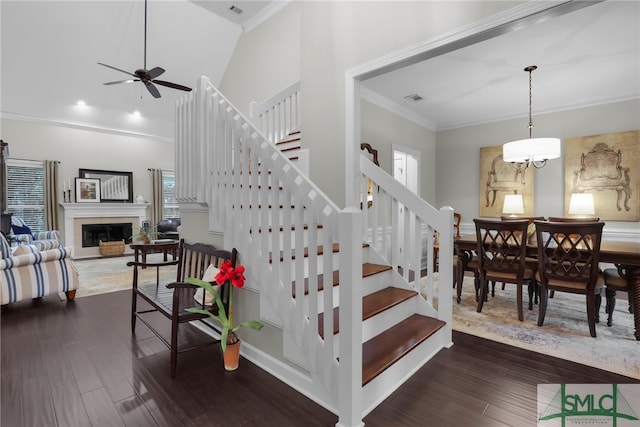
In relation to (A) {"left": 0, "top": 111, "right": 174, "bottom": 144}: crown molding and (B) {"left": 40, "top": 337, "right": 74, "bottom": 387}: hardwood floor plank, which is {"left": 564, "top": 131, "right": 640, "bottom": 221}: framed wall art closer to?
(B) {"left": 40, "top": 337, "right": 74, "bottom": 387}: hardwood floor plank

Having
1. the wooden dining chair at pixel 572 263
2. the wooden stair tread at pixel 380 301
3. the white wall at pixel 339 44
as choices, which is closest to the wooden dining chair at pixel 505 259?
the wooden dining chair at pixel 572 263

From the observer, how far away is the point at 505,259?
324cm

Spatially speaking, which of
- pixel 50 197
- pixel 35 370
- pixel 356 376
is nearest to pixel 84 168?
pixel 50 197

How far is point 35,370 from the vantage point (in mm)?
2176

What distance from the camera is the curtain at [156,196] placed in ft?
26.3

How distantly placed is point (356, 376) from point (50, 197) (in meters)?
7.89

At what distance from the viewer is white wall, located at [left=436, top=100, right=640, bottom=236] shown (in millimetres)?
4754

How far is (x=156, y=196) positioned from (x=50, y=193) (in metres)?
2.12

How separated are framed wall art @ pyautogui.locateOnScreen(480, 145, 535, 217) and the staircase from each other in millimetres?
3747

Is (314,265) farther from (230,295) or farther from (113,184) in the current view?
(113,184)

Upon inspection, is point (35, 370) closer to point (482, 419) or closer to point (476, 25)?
point (482, 419)

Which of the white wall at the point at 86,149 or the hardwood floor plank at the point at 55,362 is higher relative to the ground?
the white wall at the point at 86,149

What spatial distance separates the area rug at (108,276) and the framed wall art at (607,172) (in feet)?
22.0

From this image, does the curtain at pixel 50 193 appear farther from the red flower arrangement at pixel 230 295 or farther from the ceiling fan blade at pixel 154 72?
the red flower arrangement at pixel 230 295
